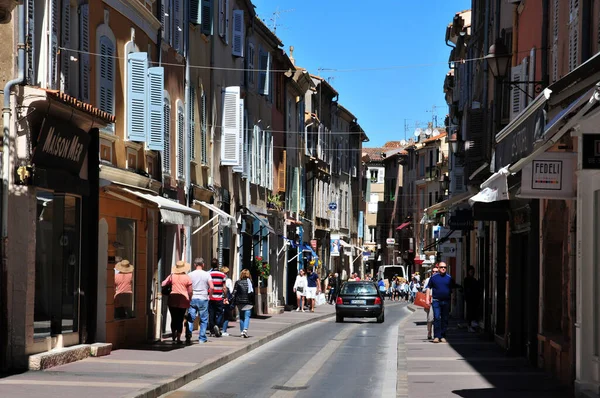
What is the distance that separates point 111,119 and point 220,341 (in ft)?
26.7

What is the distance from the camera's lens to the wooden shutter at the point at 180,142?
27.5 m

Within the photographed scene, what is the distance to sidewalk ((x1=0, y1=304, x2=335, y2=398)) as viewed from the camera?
45.9 ft

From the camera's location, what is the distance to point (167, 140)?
26109mm

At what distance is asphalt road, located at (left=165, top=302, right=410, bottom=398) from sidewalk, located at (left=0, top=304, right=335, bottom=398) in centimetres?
24

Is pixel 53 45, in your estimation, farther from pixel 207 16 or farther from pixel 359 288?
pixel 359 288

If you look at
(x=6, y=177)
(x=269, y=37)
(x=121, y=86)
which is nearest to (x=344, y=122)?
(x=269, y=37)

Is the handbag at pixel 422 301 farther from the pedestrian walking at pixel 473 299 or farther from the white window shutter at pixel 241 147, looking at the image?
the white window shutter at pixel 241 147

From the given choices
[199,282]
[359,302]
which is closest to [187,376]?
[199,282]

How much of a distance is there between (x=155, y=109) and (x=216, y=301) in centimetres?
560

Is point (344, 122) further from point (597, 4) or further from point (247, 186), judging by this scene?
point (597, 4)

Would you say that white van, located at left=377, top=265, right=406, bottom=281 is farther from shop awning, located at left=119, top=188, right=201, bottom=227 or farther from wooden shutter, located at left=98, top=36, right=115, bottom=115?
wooden shutter, located at left=98, top=36, right=115, bottom=115

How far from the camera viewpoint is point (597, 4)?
14.7 m

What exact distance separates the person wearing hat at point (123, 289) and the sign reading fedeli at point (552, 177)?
9728mm

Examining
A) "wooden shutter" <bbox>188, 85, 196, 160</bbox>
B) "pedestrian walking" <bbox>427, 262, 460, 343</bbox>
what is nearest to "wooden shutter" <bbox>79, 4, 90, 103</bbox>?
Result: "wooden shutter" <bbox>188, 85, 196, 160</bbox>
